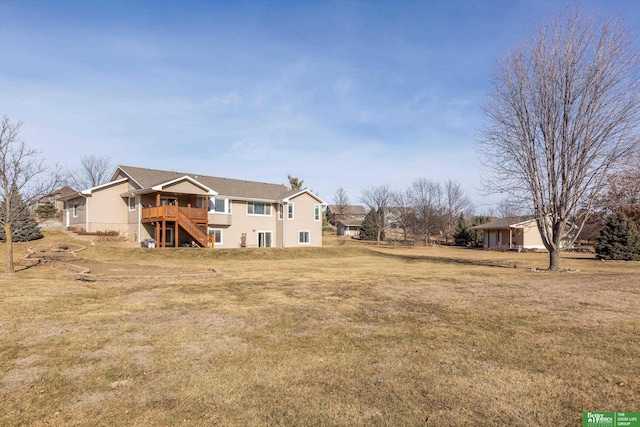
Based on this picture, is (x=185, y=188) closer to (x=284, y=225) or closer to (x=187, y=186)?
(x=187, y=186)

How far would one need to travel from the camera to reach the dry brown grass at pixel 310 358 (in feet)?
12.4

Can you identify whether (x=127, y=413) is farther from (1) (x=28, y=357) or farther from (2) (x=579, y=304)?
(2) (x=579, y=304)

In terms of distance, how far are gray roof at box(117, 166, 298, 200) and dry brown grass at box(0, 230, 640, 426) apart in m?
21.7

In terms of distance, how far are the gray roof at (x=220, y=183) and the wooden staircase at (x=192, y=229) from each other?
4.18m

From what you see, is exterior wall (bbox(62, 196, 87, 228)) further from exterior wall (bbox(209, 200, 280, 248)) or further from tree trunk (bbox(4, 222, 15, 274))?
tree trunk (bbox(4, 222, 15, 274))

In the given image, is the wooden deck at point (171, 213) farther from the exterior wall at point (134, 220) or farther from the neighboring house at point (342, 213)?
the neighboring house at point (342, 213)

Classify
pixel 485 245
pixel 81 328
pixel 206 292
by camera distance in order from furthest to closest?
pixel 485 245
pixel 206 292
pixel 81 328

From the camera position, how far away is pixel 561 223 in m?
19.8

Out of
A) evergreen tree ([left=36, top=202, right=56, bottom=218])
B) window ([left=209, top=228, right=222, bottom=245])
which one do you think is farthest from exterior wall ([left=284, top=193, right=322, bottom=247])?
evergreen tree ([left=36, top=202, right=56, bottom=218])

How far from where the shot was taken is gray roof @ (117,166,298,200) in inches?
1222

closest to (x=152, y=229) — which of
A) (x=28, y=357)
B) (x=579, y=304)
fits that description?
→ (x=28, y=357)

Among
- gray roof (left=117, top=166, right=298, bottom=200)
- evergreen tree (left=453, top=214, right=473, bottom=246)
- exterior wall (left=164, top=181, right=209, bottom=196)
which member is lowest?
evergreen tree (left=453, top=214, right=473, bottom=246)

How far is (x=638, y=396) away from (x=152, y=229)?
31019mm

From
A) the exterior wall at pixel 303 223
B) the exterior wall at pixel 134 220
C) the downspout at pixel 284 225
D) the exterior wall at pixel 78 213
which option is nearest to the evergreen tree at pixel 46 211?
the exterior wall at pixel 78 213
